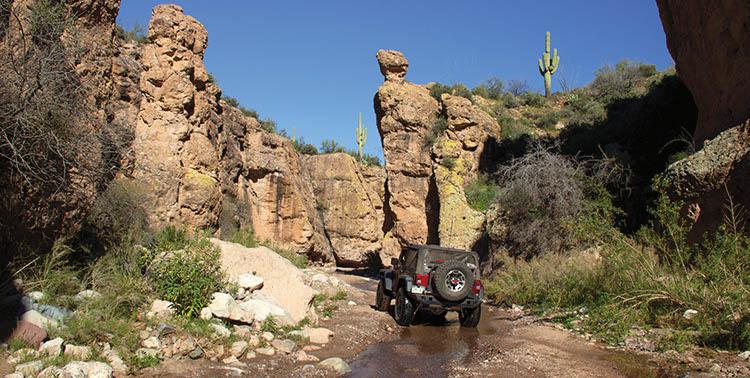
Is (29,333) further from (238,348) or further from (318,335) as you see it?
(318,335)

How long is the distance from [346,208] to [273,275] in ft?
84.5

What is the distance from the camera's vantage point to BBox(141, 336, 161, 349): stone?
22.5ft

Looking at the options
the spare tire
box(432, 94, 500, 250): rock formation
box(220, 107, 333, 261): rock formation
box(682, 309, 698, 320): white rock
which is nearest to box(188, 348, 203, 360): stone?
the spare tire

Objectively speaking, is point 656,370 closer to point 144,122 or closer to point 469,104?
point 144,122

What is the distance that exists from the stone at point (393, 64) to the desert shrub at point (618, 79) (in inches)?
472

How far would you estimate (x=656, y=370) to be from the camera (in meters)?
7.35

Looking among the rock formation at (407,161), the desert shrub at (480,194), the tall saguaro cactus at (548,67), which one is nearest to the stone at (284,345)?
the desert shrub at (480,194)

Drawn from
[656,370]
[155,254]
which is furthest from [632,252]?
[155,254]

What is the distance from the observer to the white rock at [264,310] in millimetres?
9016

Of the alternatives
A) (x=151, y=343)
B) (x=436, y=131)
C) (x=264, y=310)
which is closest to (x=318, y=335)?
(x=264, y=310)

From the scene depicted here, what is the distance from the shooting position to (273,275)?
11.1 meters

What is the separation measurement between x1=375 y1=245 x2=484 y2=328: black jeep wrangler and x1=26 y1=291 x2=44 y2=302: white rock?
6.73m

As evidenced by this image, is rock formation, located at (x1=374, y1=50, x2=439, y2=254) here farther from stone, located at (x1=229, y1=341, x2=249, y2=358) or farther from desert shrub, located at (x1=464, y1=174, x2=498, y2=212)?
stone, located at (x1=229, y1=341, x2=249, y2=358)

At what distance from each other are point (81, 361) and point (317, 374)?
2.82m
